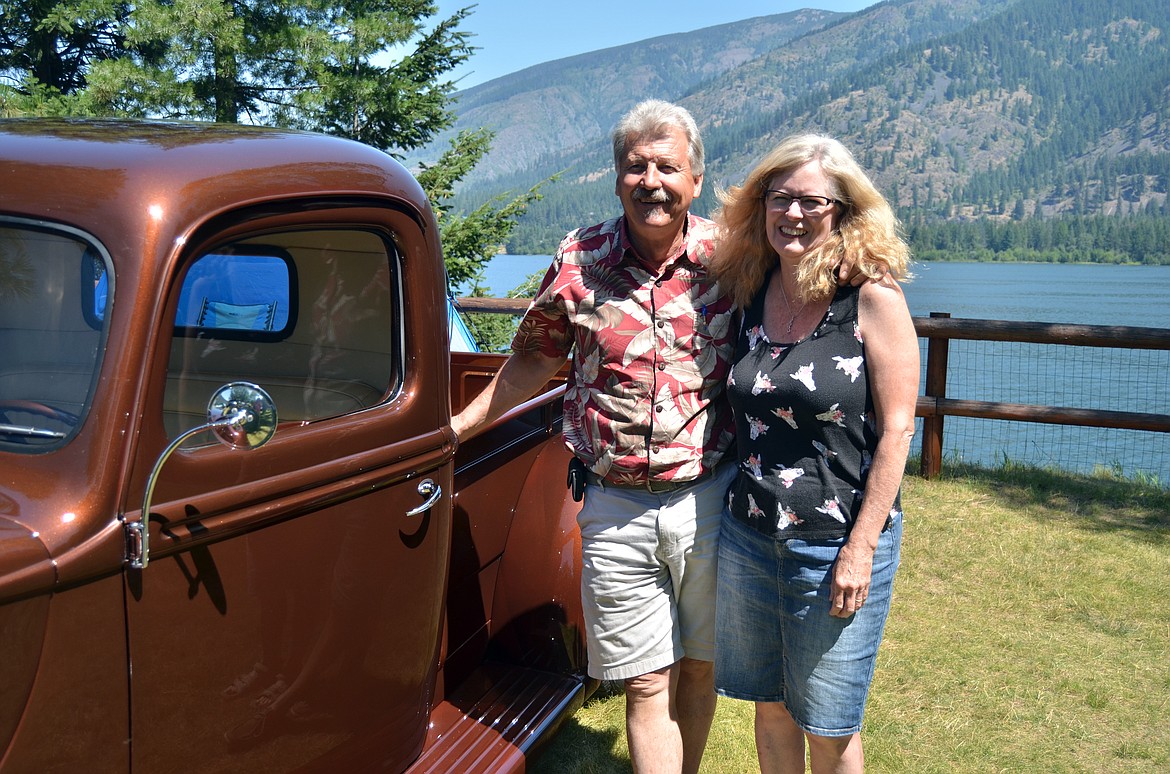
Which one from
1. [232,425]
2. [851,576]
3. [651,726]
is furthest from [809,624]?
[232,425]

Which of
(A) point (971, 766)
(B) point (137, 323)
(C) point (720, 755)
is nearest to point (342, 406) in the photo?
(B) point (137, 323)

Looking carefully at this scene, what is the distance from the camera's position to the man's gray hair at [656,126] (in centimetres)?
246

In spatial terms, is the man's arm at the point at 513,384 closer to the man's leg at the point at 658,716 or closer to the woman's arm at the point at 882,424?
the man's leg at the point at 658,716

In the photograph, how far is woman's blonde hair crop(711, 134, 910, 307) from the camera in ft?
7.43

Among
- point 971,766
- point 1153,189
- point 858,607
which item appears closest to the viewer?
point 858,607

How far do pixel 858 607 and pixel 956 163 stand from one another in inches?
6626

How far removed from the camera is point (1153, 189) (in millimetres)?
122250

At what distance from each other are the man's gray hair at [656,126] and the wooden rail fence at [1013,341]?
4405mm

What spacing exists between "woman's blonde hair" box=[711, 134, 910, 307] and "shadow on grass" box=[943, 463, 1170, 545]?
4272mm

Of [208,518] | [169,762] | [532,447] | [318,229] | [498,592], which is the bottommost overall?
[498,592]

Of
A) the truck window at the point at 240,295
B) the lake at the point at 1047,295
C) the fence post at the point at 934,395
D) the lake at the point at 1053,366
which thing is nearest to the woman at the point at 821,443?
the truck window at the point at 240,295

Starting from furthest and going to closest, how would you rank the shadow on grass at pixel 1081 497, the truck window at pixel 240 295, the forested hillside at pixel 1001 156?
the forested hillside at pixel 1001 156, the shadow on grass at pixel 1081 497, the truck window at pixel 240 295

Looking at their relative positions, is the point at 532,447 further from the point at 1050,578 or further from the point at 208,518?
the point at 1050,578

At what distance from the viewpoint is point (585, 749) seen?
3502 millimetres
